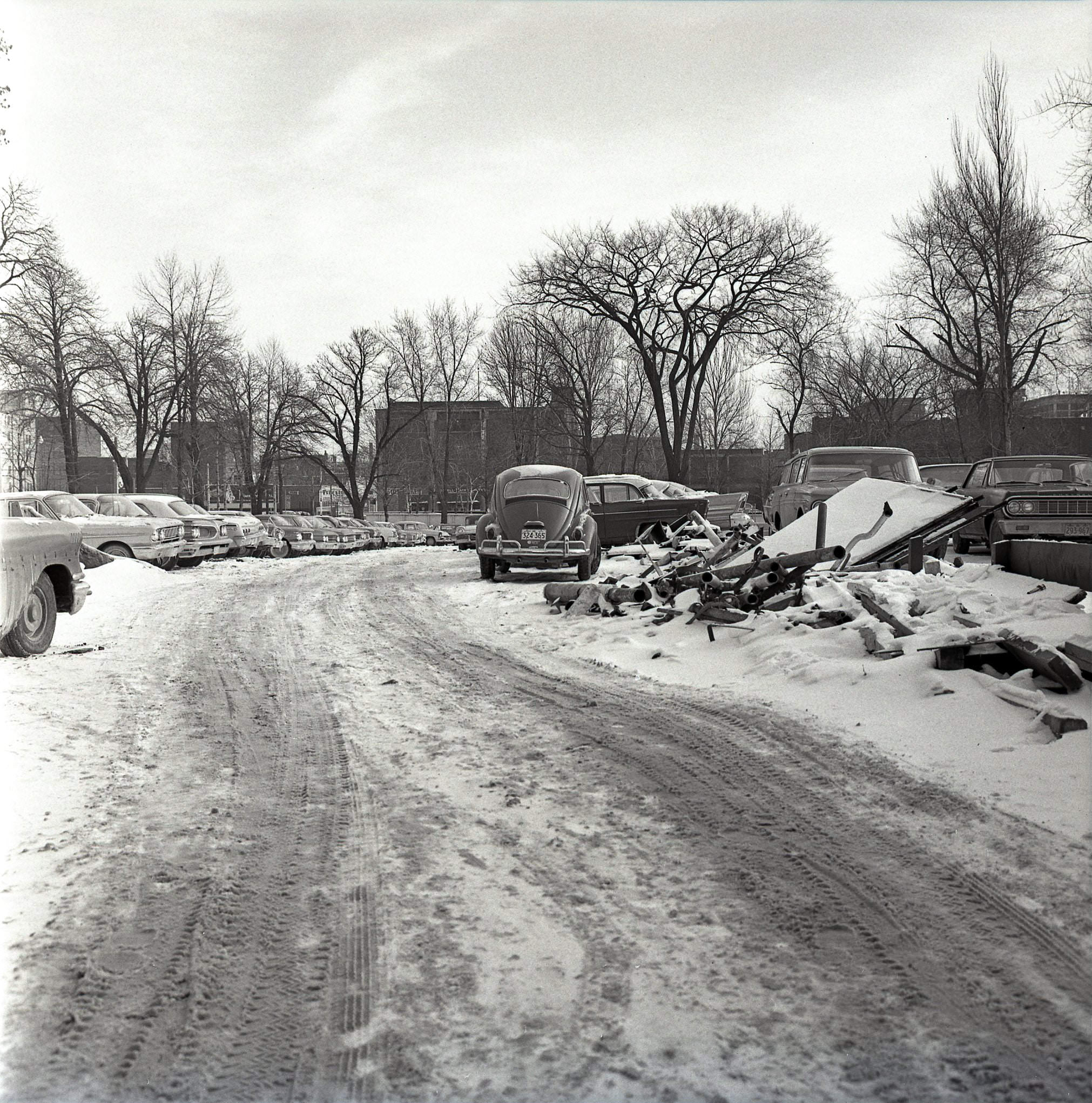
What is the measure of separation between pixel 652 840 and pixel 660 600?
7.25m

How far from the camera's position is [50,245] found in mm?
28734

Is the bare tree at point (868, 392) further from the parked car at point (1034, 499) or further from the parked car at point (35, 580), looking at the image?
the parked car at point (35, 580)

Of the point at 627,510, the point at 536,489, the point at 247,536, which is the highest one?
the point at 536,489

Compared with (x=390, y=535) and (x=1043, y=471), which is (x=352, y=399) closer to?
(x=390, y=535)

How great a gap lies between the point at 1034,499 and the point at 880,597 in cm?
656

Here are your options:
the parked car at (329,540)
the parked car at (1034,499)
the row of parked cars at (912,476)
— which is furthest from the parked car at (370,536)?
the parked car at (1034,499)

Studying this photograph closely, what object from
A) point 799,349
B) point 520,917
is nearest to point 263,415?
point 799,349

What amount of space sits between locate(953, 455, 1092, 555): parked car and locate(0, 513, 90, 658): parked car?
10493 millimetres

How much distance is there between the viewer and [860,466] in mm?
15984

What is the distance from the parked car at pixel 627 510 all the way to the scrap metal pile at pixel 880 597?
6927 mm

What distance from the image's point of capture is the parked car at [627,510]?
834 inches

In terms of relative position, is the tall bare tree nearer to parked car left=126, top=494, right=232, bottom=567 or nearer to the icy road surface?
parked car left=126, top=494, right=232, bottom=567

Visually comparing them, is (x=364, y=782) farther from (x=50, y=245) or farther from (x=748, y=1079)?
(x=50, y=245)

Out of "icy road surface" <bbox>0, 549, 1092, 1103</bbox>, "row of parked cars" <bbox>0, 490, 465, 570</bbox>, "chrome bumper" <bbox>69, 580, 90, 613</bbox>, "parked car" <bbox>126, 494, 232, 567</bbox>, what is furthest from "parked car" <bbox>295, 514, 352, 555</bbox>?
"icy road surface" <bbox>0, 549, 1092, 1103</bbox>
